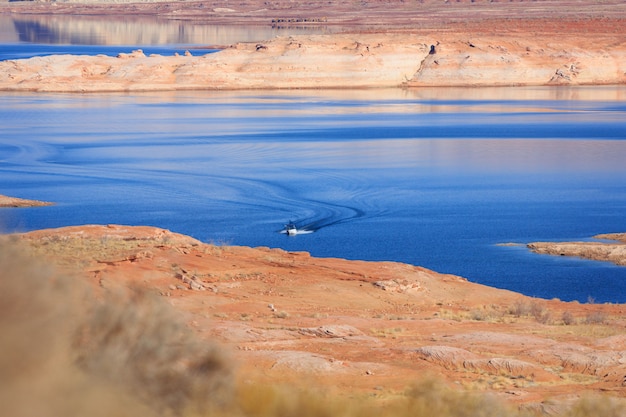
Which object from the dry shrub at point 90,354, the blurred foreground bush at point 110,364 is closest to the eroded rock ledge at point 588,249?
the blurred foreground bush at point 110,364

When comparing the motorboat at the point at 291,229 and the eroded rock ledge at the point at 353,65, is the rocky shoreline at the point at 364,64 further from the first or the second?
the motorboat at the point at 291,229

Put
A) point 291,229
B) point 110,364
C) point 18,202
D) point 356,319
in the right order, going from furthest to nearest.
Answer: point 18,202, point 291,229, point 356,319, point 110,364

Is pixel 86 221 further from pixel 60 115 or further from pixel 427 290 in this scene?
pixel 60 115

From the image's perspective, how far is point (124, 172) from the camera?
1470 inches

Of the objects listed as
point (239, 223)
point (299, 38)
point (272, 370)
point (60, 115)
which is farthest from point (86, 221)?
point (299, 38)

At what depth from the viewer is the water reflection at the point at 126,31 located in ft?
415

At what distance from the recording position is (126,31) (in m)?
145

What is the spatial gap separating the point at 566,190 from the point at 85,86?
4739cm

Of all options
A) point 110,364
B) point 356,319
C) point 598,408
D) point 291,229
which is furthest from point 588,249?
point 110,364

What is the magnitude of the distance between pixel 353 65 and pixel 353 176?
145ft

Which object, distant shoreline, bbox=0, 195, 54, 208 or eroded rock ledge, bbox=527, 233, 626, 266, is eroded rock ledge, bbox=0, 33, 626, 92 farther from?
eroded rock ledge, bbox=527, 233, 626, 266

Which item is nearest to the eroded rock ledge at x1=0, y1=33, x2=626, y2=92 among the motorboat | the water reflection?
the water reflection

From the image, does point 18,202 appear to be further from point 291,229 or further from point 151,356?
point 151,356

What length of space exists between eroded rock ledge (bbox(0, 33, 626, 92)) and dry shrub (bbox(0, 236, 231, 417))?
69.9 m
